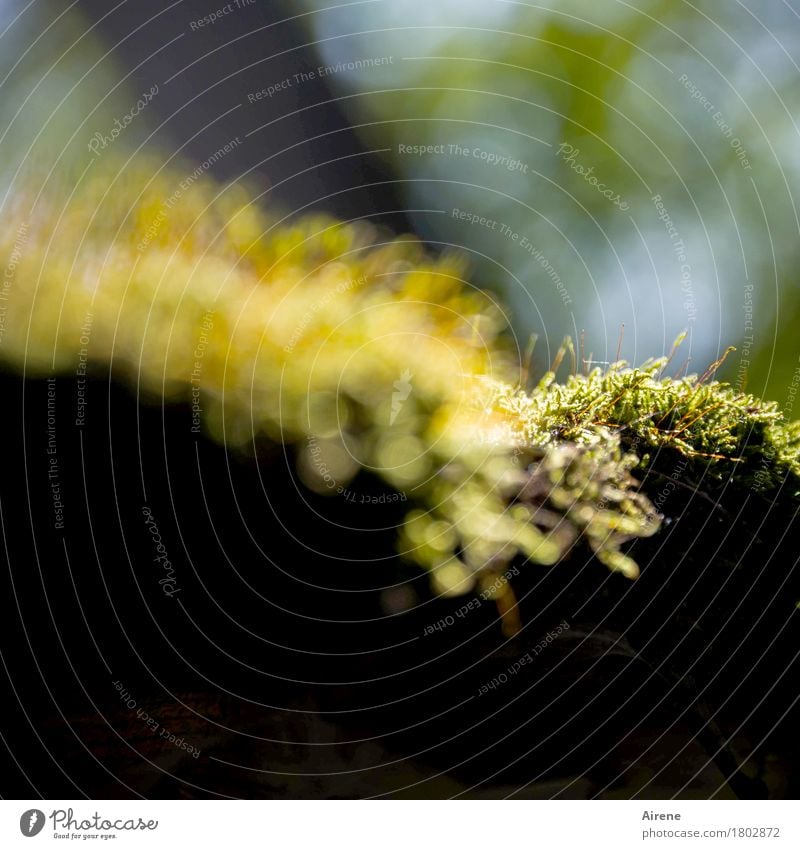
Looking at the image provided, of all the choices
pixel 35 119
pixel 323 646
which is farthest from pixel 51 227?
pixel 323 646

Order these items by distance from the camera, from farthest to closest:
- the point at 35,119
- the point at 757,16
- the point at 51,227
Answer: the point at 757,16, the point at 35,119, the point at 51,227

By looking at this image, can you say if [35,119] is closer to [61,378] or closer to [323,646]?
[61,378]

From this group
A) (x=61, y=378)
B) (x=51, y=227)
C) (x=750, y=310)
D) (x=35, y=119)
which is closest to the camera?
(x=61, y=378)

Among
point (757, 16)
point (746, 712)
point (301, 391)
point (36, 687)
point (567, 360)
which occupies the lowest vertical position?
point (746, 712)

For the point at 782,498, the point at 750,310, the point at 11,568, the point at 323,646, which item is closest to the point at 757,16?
the point at 750,310

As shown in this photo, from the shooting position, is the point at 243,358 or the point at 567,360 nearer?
the point at 243,358

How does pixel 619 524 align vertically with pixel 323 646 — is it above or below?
above
